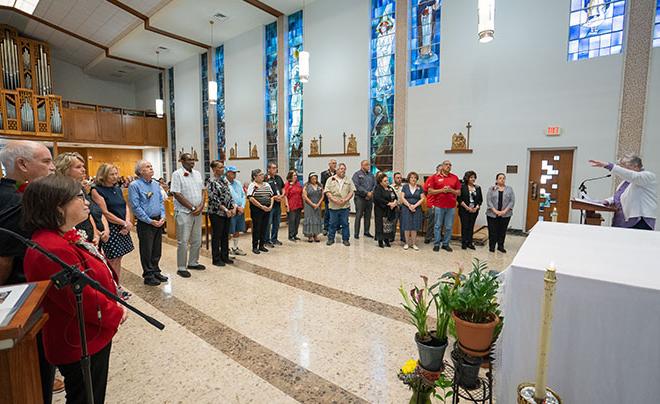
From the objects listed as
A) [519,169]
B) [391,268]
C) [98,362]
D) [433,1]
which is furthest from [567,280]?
[433,1]

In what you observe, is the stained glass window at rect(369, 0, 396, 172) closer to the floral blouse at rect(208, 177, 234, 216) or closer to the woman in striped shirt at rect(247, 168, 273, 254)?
the woman in striped shirt at rect(247, 168, 273, 254)

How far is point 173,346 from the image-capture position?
2.34 metres

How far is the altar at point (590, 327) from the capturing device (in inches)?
40.8

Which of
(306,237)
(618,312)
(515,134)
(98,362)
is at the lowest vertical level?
(306,237)

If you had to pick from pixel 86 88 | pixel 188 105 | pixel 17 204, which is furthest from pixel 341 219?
pixel 86 88

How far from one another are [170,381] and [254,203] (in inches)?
118

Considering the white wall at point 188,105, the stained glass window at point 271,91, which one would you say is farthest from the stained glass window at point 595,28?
the white wall at point 188,105

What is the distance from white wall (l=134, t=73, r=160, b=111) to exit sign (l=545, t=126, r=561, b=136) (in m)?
15.2

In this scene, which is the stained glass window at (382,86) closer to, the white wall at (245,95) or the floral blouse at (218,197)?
the white wall at (245,95)

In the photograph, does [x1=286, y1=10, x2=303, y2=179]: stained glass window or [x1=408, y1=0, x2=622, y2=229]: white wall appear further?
[x1=286, y1=10, x2=303, y2=179]: stained glass window

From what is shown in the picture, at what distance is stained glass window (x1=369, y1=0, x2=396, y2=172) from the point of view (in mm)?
7629

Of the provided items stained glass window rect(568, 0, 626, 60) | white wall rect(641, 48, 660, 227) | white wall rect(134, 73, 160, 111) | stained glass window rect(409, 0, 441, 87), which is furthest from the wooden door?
white wall rect(134, 73, 160, 111)

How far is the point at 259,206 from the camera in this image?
15.6ft

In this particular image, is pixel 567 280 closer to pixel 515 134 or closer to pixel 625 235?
pixel 625 235
